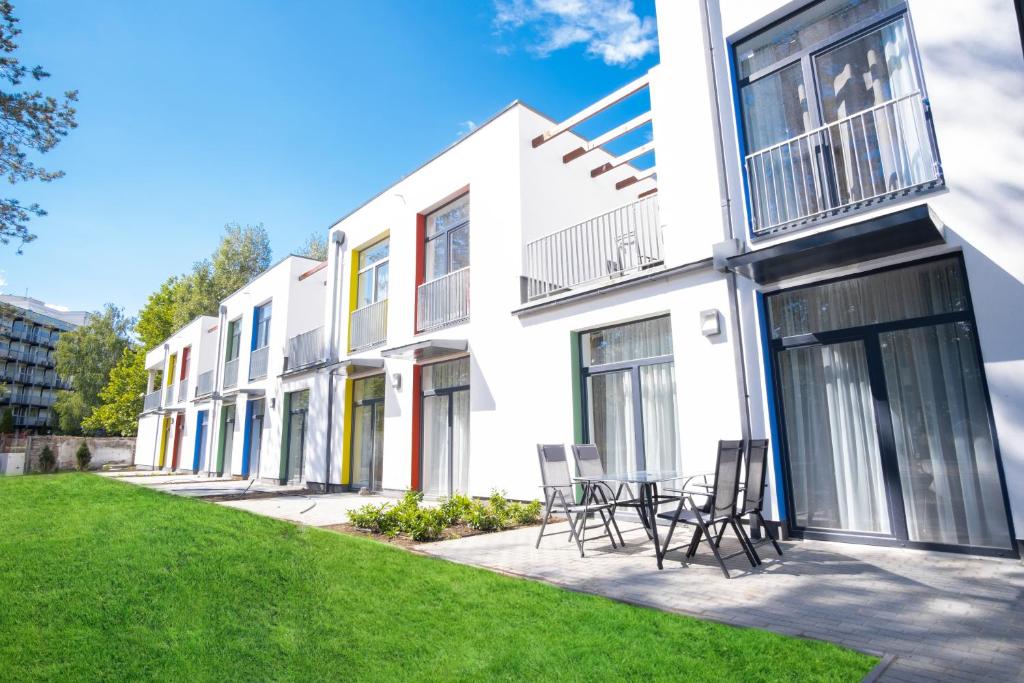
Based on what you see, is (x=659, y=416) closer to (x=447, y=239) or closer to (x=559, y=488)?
(x=559, y=488)

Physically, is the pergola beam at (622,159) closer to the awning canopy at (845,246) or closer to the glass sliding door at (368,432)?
the awning canopy at (845,246)

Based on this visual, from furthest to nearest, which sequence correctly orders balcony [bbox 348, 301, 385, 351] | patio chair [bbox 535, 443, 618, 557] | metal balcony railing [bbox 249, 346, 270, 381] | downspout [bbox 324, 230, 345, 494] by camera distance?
metal balcony railing [bbox 249, 346, 270, 381]
downspout [bbox 324, 230, 345, 494]
balcony [bbox 348, 301, 385, 351]
patio chair [bbox 535, 443, 618, 557]

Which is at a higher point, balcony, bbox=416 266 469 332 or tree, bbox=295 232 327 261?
tree, bbox=295 232 327 261

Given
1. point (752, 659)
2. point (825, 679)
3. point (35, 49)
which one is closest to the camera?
point (825, 679)

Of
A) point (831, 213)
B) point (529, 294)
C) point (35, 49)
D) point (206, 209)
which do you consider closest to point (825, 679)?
point (831, 213)

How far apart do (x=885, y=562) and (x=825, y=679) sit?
2817 millimetres

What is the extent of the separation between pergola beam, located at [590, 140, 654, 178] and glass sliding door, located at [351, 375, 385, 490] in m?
6.49

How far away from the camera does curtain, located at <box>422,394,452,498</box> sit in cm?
1046

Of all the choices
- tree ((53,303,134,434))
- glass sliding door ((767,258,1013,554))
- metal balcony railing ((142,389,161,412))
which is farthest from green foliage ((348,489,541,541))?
tree ((53,303,134,434))

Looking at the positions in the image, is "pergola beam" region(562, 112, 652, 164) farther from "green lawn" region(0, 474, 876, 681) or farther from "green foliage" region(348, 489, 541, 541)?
"green lawn" region(0, 474, 876, 681)

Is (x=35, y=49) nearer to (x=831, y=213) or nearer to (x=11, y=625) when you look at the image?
(x=11, y=625)

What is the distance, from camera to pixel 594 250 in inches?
353

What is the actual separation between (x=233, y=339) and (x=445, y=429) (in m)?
14.8

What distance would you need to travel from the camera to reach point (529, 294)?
30.8 feet
